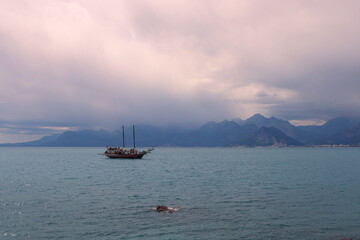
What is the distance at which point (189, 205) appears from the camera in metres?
38.7

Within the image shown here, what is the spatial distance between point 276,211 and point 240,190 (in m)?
16.5

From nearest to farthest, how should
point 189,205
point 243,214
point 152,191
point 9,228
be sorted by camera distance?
1. point 9,228
2. point 243,214
3. point 189,205
4. point 152,191

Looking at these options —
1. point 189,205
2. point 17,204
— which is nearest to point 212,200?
point 189,205

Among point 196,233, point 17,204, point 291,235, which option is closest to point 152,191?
point 17,204

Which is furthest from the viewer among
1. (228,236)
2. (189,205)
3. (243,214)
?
(189,205)

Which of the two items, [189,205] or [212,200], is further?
[212,200]

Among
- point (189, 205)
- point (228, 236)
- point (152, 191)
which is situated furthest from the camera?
point (152, 191)

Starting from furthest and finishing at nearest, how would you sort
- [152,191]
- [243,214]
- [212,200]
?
[152,191]
[212,200]
[243,214]

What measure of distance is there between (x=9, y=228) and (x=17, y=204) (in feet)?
39.5

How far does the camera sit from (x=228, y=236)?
26.6m

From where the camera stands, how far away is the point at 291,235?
27.0 m

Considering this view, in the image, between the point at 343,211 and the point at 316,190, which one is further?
the point at 316,190

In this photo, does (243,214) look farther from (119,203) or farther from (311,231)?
(119,203)

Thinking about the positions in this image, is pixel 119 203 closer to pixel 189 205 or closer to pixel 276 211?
pixel 189 205
